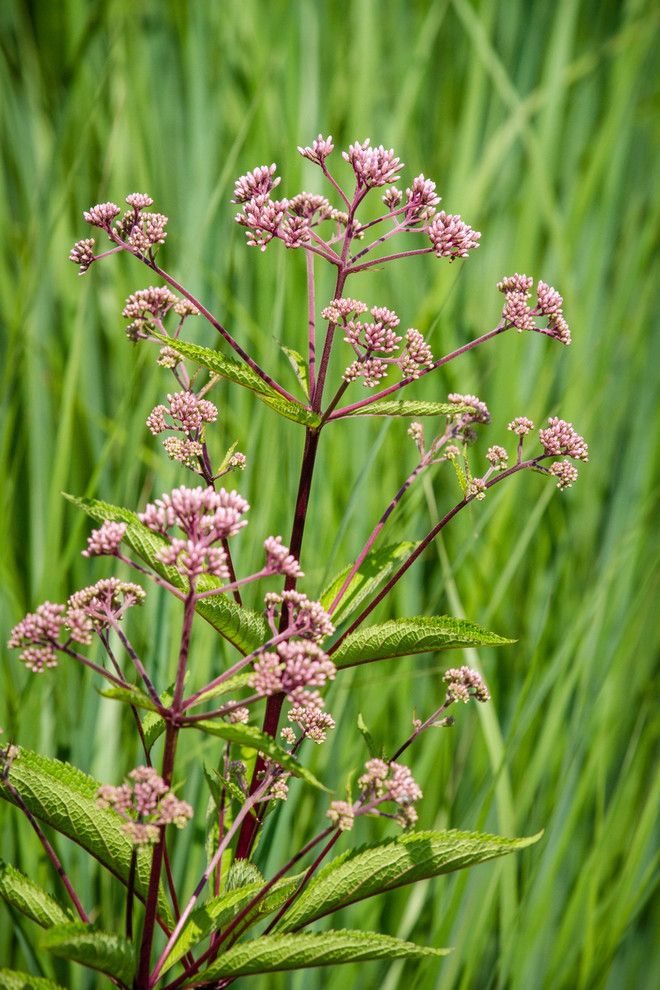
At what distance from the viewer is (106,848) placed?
101cm

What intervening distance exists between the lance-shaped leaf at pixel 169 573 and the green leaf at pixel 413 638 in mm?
97

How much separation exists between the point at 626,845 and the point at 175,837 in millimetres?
839

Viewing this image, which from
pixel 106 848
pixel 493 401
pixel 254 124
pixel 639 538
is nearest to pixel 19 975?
pixel 106 848

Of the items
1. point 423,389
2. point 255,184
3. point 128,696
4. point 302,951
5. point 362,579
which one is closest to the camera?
point 128,696

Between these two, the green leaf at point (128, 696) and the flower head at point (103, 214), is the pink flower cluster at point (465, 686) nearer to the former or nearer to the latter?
the green leaf at point (128, 696)

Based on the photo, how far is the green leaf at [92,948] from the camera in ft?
2.74

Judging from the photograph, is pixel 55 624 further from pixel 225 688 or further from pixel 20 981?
pixel 20 981

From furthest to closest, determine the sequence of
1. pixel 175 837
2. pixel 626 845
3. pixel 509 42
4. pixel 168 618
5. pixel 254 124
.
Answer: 1. pixel 509 42
2. pixel 254 124
3. pixel 626 845
4. pixel 175 837
5. pixel 168 618

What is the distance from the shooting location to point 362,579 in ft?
3.80

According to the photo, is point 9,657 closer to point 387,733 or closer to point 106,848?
point 387,733

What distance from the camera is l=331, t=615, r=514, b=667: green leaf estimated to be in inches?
39.4

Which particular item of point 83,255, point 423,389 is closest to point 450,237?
point 83,255

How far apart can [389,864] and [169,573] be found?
349 mm

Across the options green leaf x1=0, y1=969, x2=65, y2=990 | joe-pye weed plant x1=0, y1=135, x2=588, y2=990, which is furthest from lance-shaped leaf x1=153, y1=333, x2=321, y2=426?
green leaf x1=0, y1=969, x2=65, y2=990
